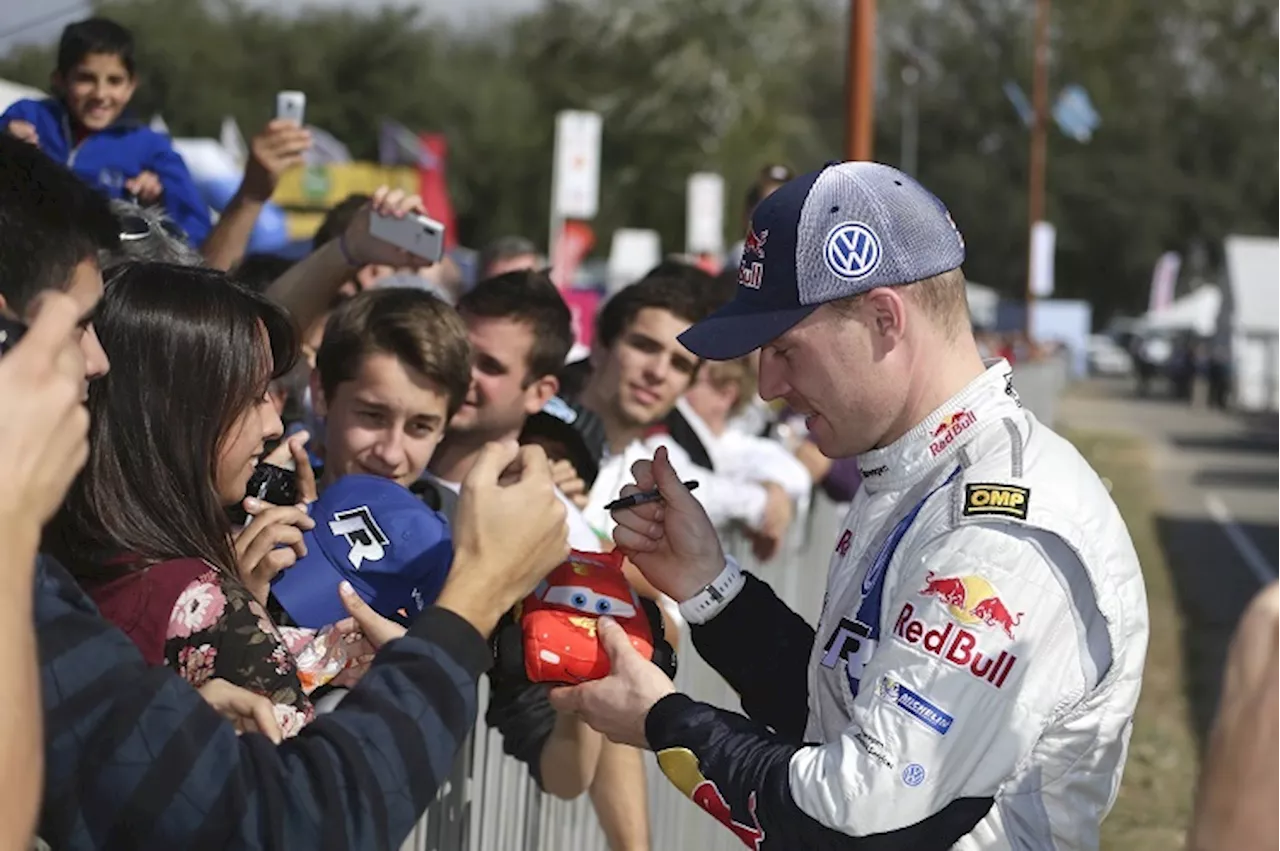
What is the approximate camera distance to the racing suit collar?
9.32ft

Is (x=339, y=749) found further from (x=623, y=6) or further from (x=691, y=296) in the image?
(x=623, y=6)

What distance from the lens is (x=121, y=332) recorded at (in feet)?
8.35

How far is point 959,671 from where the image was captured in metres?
2.54

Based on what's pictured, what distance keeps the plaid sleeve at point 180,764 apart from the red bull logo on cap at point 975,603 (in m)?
0.76

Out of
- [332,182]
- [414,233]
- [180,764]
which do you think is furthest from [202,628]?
[332,182]

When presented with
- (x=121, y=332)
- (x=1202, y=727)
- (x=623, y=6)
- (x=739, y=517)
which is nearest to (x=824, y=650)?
(x=121, y=332)

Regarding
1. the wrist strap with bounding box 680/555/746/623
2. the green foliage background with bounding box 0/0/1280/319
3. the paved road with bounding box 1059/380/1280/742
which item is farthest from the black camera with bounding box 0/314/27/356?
the green foliage background with bounding box 0/0/1280/319

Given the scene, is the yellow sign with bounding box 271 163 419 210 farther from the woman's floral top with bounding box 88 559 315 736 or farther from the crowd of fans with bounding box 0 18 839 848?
the woman's floral top with bounding box 88 559 315 736

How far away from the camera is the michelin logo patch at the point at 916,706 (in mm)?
2533

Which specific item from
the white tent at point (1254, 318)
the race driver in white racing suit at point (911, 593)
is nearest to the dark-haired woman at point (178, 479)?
the race driver in white racing suit at point (911, 593)

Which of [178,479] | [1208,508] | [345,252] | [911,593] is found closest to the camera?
[178,479]

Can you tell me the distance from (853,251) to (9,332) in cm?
128

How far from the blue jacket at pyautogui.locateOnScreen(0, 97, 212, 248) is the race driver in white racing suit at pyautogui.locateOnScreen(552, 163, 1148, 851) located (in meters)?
3.13

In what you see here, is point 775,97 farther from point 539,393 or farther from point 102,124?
point 539,393
